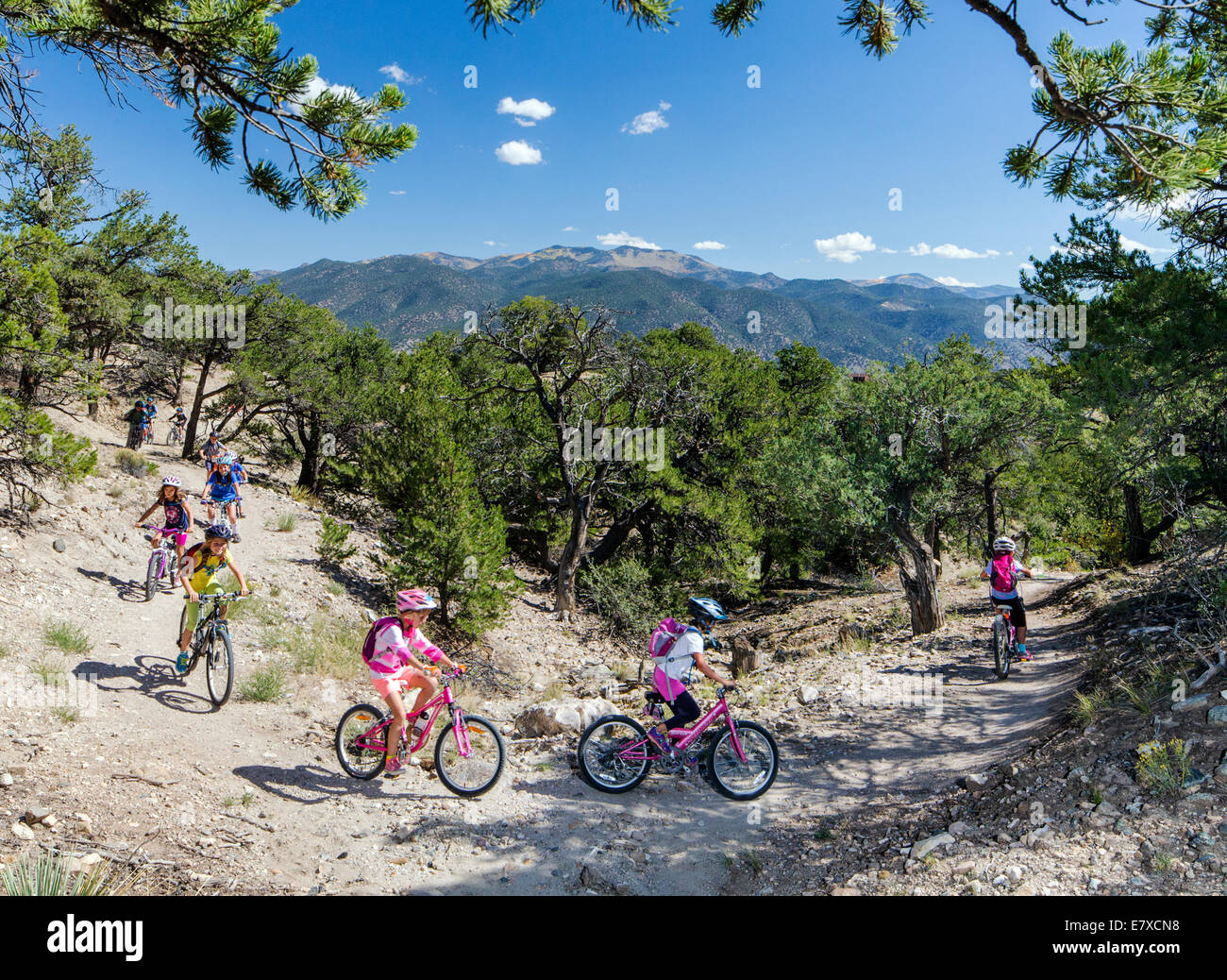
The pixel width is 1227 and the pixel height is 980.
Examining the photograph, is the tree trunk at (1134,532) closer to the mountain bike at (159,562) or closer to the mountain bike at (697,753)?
the mountain bike at (697,753)

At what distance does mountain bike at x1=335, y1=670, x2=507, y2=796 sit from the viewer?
6613 mm

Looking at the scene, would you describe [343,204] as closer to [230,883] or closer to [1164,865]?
[230,883]

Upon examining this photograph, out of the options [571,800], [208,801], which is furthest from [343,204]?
[571,800]

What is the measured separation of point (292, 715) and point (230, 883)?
4103mm

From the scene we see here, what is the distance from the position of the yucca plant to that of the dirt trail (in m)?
0.42

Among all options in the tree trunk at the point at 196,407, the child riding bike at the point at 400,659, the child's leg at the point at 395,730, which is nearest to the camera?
the child riding bike at the point at 400,659

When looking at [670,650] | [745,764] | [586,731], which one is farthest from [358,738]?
[745,764]

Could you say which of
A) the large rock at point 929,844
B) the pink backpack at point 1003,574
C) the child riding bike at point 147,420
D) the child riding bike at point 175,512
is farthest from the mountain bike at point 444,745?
the child riding bike at point 147,420

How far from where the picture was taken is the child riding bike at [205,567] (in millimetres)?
7863

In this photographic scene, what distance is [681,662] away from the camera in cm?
654

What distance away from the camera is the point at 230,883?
469 cm

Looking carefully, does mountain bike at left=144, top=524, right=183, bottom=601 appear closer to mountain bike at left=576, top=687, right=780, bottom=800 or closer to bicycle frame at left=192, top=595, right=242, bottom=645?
bicycle frame at left=192, top=595, right=242, bottom=645

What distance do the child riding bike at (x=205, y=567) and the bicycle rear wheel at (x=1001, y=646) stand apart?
10.9 metres

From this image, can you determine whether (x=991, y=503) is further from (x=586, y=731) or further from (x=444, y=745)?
(x=444, y=745)
